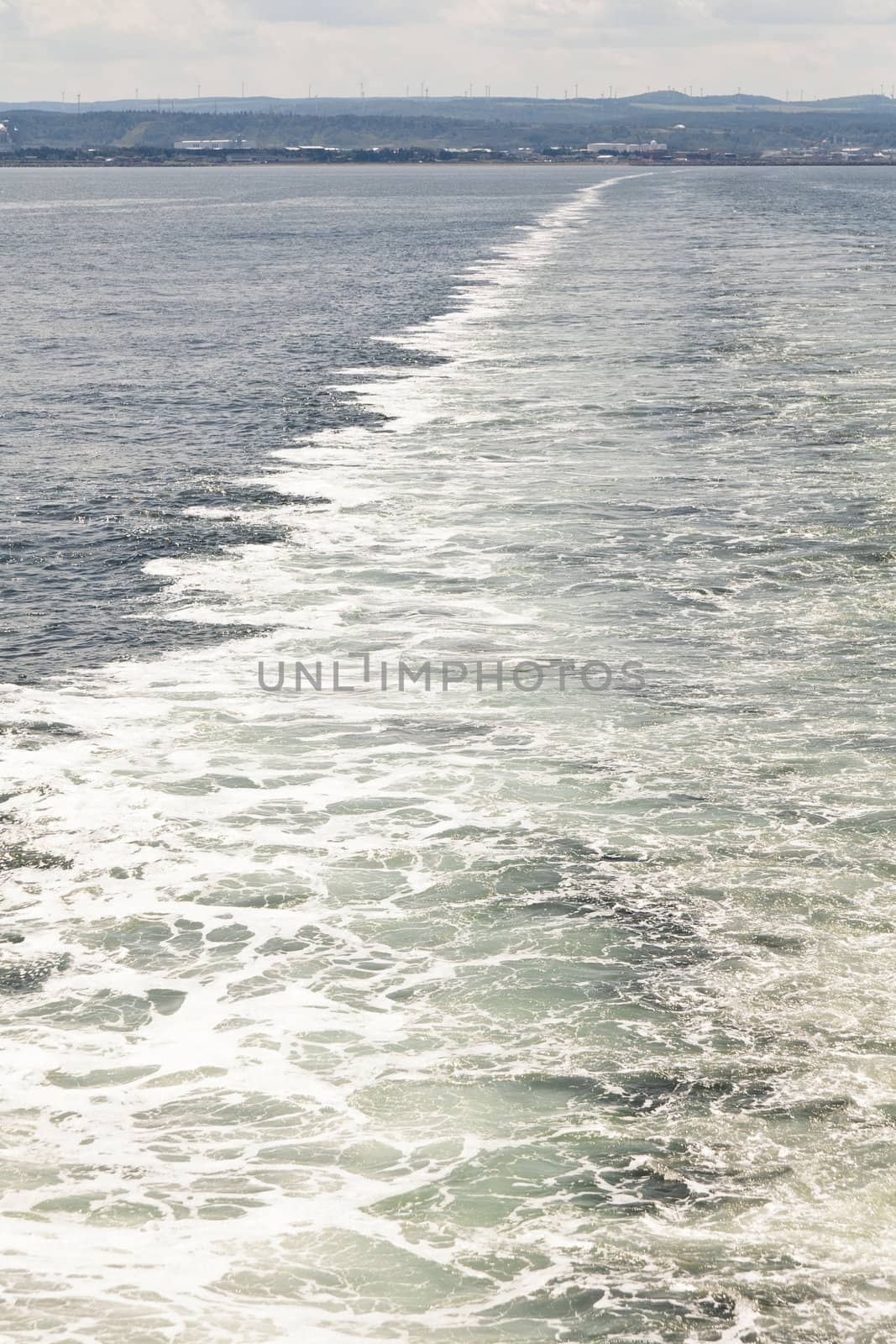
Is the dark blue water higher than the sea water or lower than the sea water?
higher

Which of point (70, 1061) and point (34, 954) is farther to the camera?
point (34, 954)

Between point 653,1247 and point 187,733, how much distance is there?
11.4 metres

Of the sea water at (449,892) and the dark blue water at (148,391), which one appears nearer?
the sea water at (449,892)

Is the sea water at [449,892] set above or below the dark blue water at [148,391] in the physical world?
below

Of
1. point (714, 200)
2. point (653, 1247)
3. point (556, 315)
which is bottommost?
point (653, 1247)

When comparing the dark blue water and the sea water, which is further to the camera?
the dark blue water

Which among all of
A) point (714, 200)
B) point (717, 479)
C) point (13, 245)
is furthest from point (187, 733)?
point (714, 200)

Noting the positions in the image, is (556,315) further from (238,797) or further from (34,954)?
(34,954)

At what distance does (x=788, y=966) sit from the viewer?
14.1 metres

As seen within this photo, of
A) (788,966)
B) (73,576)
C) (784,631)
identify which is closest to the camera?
(788,966)

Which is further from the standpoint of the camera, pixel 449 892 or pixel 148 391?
pixel 148 391

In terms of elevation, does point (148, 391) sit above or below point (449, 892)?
above

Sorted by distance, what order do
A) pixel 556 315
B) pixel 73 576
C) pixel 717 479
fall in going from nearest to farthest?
pixel 73 576 → pixel 717 479 → pixel 556 315

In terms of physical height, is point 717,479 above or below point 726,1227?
above
